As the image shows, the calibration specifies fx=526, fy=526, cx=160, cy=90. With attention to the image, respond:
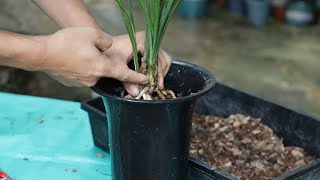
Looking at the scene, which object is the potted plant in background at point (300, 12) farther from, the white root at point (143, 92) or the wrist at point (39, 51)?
the wrist at point (39, 51)

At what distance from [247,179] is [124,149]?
0.30 meters

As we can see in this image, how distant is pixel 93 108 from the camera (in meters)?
1.13

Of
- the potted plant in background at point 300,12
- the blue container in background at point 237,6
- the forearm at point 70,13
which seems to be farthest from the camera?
the blue container in background at point 237,6

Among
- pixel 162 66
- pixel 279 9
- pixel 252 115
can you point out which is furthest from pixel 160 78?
pixel 279 9

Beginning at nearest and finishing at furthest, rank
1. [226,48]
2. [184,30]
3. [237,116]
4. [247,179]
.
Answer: [247,179]
[237,116]
[226,48]
[184,30]

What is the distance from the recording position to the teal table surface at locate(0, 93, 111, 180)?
110 centimetres

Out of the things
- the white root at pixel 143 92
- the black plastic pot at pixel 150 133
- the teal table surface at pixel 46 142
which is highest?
the white root at pixel 143 92

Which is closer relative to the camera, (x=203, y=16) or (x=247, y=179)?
(x=247, y=179)

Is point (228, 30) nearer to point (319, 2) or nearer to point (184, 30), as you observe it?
point (184, 30)

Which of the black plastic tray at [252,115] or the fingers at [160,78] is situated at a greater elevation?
the fingers at [160,78]

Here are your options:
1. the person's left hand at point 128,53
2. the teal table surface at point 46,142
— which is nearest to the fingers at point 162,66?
the person's left hand at point 128,53

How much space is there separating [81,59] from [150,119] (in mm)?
145

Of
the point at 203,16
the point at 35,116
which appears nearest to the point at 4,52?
the point at 35,116

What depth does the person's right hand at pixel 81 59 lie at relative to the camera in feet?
2.72
